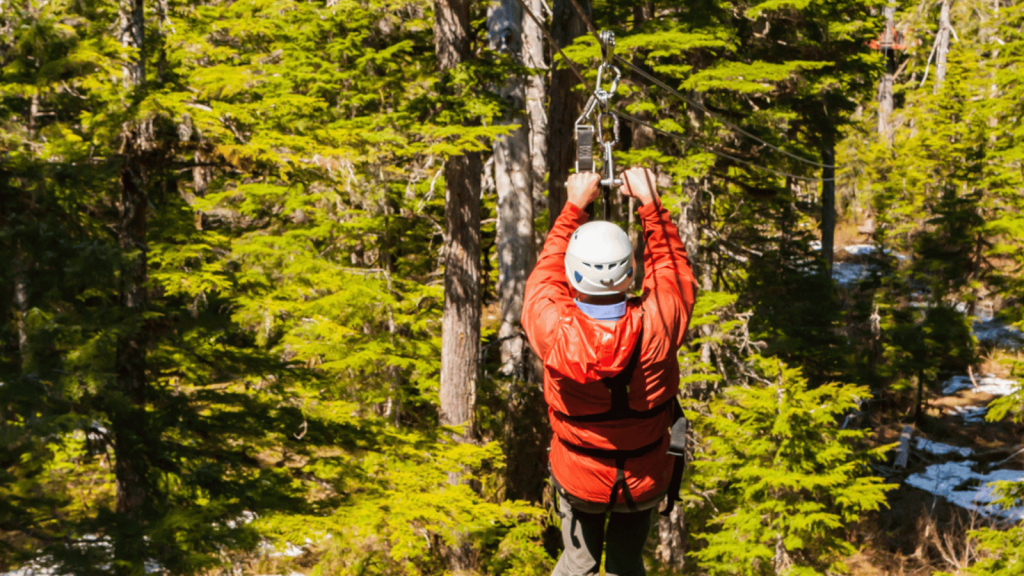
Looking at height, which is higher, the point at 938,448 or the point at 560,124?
the point at 560,124

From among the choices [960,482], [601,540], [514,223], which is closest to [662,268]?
[601,540]

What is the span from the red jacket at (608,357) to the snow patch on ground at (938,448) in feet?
63.9

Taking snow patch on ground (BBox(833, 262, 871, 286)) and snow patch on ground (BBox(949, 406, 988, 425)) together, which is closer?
snow patch on ground (BBox(949, 406, 988, 425))

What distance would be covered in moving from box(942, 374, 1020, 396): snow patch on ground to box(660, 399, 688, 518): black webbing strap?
75.6 ft

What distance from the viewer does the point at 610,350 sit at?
2979 millimetres

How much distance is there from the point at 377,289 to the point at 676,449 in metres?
9.43

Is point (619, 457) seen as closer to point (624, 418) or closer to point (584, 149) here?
point (624, 418)

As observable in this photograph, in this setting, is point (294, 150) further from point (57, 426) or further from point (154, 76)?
point (57, 426)

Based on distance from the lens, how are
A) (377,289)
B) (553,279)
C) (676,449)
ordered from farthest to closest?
(377,289), (676,449), (553,279)

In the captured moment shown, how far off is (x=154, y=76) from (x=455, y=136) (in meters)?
3.72

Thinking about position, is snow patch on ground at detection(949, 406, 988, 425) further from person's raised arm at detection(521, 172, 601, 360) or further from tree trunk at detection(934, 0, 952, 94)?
person's raised arm at detection(521, 172, 601, 360)

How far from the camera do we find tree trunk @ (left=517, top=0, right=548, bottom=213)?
1409 cm

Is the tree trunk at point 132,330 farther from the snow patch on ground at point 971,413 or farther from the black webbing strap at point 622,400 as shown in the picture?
the snow patch on ground at point 971,413

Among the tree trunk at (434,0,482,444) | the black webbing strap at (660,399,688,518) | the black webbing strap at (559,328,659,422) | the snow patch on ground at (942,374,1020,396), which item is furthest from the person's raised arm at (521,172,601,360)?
the snow patch on ground at (942,374,1020,396)
